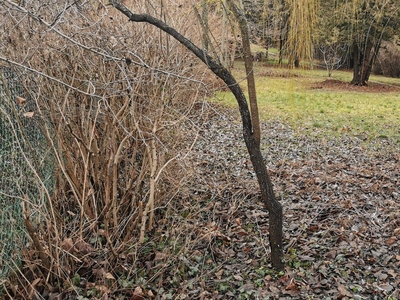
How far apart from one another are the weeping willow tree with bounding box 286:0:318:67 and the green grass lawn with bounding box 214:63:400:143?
2.23 m

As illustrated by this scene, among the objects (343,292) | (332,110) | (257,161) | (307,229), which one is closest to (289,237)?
(307,229)

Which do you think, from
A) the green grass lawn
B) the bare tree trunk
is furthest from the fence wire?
the green grass lawn

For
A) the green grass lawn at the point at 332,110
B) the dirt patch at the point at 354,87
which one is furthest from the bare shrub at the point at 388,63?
the green grass lawn at the point at 332,110

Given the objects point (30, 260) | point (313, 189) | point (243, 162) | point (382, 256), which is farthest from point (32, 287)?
point (243, 162)

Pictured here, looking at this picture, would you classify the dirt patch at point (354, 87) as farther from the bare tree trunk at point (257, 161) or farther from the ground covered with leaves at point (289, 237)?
the bare tree trunk at point (257, 161)

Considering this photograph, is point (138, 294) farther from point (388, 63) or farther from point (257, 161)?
point (388, 63)

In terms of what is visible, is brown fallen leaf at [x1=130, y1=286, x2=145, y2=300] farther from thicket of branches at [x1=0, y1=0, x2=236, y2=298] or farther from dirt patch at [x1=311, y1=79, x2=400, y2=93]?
dirt patch at [x1=311, y1=79, x2=400, y2=93]

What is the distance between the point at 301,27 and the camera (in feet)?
9.49

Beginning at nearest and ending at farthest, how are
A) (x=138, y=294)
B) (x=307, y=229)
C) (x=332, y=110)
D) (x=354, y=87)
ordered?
(x=138, y=294), (x=307, y=229), (x=332, y=110), (x=354, y=87)

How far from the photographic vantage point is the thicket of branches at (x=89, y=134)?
3158 millimetres

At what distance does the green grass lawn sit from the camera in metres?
7.94

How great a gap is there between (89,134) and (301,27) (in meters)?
2.10

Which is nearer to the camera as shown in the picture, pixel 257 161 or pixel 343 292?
pixel 343 292

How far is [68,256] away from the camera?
336 cm
